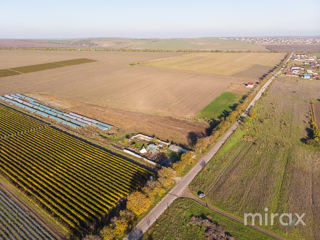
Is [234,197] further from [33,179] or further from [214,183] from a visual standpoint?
[33,179]

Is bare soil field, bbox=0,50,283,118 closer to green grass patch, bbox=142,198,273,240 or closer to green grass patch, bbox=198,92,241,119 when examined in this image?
green grass patch, bbox=198,92,241,119

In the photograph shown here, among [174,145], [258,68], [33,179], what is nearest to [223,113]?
[174,145]

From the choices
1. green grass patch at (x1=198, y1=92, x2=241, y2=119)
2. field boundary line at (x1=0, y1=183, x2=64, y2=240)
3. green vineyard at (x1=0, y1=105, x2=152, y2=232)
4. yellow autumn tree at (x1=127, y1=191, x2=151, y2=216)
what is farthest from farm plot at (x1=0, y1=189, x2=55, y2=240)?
green grass patch at (x1=198, y1=92, x2=241, y2=119)

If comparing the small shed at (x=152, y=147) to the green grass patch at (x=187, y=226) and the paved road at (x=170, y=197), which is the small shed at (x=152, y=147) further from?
the green grass patch at (x=187, y=226)

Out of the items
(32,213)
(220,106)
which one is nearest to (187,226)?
(32,213)

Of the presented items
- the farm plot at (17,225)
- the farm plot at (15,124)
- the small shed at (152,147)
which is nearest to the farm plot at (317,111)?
the small shed at (152,147)

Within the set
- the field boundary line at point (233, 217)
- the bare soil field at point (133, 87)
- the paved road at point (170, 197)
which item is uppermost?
the bare soil field at point (133, 87)

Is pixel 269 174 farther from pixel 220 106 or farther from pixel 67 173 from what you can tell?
pixel 67 173
